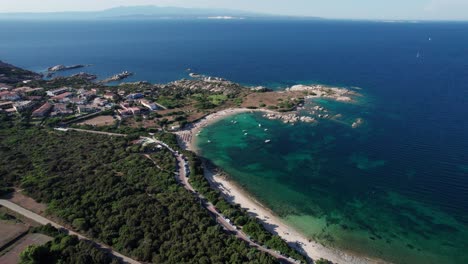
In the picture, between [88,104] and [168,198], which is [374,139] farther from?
[88,104]

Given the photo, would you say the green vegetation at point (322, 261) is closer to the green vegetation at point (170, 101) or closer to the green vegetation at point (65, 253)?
the green vegetation at point (65, 253)

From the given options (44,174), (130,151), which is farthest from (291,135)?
(44,174)

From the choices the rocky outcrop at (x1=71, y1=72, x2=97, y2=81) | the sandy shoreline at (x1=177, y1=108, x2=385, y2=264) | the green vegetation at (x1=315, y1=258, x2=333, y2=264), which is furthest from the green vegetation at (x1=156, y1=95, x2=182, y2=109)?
the green vegetation at (x1=315, y1=258, x2=333, y2=264)

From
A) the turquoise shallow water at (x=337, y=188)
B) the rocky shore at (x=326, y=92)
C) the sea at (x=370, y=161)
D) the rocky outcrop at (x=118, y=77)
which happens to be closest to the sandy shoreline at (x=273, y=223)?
the sea at (x=370, y=161)

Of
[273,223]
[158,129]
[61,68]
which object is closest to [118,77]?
[61,68]

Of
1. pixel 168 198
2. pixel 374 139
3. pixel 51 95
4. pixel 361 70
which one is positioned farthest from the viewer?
pixel 361 70

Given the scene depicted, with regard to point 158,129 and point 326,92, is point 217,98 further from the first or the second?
point 326,92

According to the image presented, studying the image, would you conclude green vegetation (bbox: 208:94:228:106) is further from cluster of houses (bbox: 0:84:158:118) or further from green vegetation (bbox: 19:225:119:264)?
green vegetation (bbox: 19:225:119:264)
